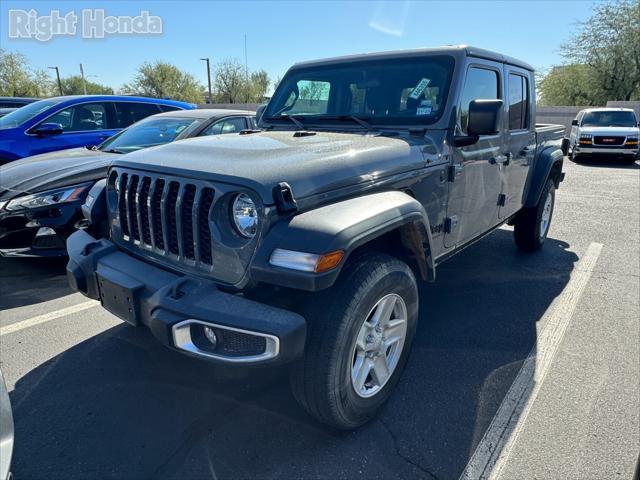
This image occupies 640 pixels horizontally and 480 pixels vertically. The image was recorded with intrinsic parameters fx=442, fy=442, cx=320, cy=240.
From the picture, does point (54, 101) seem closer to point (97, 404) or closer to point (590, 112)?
point (97, 404)

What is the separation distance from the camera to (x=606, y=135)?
1379cm

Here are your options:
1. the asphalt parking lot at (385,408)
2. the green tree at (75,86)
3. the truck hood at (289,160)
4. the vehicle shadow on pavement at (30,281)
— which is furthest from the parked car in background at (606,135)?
the green tree at (75,86)

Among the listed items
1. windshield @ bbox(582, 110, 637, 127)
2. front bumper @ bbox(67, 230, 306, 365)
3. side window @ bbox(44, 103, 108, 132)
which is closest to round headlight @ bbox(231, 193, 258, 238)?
front bumper @ bbox(67, 230, 306, 365)

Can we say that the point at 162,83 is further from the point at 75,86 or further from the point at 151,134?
the point at 151,134

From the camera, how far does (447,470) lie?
6.90ft

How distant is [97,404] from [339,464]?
1424 millimetres

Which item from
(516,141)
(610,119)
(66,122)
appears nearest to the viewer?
(516,141)

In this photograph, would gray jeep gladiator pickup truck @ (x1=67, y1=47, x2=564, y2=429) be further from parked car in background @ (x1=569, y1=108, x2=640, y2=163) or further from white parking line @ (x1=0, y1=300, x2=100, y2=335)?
parked car in background @ (x1=569, y1=108, x2=640, y2=163)

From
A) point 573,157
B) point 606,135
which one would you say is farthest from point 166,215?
point 573,157

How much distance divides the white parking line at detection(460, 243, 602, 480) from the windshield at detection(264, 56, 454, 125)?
1803 mm

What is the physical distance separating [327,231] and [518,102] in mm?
3273

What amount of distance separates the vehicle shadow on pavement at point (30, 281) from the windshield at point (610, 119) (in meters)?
15.9

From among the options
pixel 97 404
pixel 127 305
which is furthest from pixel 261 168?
pixel 97 404

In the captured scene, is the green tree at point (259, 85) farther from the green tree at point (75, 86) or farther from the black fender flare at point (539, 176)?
the black fender flare at point (539, 176)
